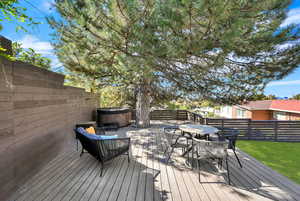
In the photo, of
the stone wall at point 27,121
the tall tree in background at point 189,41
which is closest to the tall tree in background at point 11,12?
the stone wall at point 27,121

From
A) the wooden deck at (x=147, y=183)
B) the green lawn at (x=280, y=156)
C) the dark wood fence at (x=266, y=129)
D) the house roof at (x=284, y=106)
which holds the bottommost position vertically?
the green lawn at (x=280, y=156)

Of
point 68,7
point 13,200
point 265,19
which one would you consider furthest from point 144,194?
point 265,19

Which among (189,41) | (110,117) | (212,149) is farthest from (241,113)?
(189,41)

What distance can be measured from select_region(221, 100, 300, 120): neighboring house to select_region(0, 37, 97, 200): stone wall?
40.2 feet

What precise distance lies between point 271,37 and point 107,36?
424cm

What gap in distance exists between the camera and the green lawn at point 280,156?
3.11 metres

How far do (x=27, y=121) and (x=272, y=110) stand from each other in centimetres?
2055

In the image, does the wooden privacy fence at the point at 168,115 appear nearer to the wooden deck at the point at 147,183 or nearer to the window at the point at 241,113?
the wooden deck at the point at 147,183

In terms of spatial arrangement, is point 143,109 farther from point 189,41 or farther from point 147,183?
point 147,183

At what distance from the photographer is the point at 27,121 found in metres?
2.43

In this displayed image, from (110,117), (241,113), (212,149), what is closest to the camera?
(212,149)

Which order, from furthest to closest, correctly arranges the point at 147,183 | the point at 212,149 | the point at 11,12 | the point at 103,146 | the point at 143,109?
1. the point at 143,109
2. the point at 103,146
3. the point at 212,149
4. the point at 147,183
5. the point at 11,12

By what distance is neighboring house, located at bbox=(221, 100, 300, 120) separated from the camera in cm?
1169

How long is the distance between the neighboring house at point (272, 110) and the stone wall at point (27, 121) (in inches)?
483
